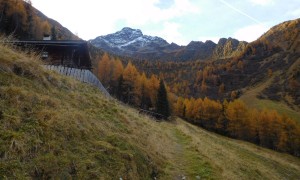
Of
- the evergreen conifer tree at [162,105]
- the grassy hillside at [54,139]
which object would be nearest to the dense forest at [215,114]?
the evergreen conifer tree at [162,105]

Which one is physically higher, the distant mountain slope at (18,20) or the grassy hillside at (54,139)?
the distant mountain slope at (18,20)

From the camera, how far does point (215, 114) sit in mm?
113125

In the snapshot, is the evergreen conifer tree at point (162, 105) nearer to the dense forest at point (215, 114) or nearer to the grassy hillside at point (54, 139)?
the dense forest at point (215, 114)

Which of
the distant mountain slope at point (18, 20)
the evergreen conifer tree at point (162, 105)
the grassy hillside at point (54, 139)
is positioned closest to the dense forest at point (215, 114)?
the evergreen conifer tree at point (162, 105)

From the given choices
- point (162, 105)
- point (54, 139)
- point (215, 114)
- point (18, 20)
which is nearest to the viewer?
point (54, 139)

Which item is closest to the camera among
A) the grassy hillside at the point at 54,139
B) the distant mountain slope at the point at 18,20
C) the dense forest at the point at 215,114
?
the grassy hillside at the point at 54,139

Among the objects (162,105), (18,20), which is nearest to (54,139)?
(162,105)

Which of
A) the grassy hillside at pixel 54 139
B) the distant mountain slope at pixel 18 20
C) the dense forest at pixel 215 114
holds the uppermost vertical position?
the distant mountain slope at pixel 18 20

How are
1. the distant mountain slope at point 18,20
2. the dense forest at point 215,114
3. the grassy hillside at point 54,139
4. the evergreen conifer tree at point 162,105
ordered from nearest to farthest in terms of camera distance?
the grassy hillside at point 54,139 < the evergreen conifer tree at point 162,105 < the distant mountain slope at point 18,20 < the dense forest at point 215,114

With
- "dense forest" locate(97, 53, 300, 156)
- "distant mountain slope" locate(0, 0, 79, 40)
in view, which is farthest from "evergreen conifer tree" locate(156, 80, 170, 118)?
"distant mountain slope" locate(0, 0, 79, 40)

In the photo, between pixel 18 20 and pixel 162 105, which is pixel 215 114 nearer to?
pixel 162 105

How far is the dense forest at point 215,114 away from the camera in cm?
9606

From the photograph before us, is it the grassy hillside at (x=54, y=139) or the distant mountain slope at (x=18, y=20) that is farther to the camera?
the distant mountain slope at (x=18, y=20)

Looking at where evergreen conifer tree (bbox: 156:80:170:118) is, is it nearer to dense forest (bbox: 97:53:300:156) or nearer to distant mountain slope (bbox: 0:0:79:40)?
dense forest (bbox: 97:53:300:156)
